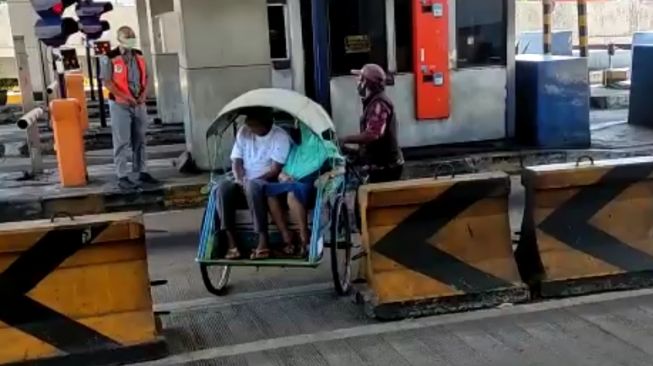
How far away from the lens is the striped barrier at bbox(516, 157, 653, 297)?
5.76 metres

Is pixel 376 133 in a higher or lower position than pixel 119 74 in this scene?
lower

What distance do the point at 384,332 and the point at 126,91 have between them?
5.40 metres

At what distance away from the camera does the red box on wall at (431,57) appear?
11.0 meters

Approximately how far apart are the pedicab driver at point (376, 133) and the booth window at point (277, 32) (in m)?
5.02

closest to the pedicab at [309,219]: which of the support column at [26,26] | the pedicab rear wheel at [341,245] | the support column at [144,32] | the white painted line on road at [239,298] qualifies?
the pedicab rear wheel at [341,245]

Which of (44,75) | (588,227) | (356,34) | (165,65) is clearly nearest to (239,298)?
(588,227)

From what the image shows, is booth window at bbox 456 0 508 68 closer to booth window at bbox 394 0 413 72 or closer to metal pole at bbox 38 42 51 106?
booth window at bbox 394 0 413 72

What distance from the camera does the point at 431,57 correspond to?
36.5 feet

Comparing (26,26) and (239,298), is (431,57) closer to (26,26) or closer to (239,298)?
(239,298)

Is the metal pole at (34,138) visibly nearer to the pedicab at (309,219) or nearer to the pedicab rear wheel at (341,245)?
the pedicab at (309,219)

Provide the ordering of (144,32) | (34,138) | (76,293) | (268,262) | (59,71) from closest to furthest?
(76,293)
(268,262)
(34,138)
(59,71)
(144,32)

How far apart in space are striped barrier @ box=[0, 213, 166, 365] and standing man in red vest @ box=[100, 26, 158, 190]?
181 inches

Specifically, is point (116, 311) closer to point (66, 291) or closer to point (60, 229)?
point (66, 291)

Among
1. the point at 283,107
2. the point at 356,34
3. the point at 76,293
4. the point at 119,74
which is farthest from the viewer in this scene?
the point at 356,34
